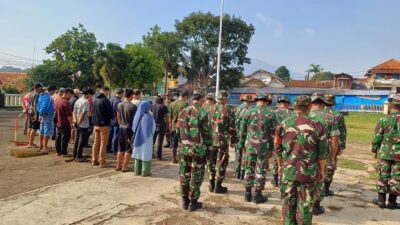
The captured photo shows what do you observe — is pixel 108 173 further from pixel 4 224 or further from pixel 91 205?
pixel 4 224

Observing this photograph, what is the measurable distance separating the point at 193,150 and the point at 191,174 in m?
0.41

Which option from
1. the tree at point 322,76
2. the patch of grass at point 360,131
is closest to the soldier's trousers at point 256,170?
the patch of grass at point 360,131

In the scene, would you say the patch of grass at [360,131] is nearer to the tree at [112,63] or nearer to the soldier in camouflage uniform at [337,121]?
the soldier in camouflage uniform at [337,121]

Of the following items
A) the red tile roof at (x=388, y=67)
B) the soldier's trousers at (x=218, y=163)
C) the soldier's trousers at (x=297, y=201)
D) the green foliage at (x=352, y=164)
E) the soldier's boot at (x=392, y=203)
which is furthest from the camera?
the red tile roof at (x=388, y=67)

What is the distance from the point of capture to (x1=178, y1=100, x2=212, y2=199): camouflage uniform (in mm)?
5305

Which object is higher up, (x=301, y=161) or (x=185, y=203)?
(x=301, y=161)

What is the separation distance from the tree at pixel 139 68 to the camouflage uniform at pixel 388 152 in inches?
1155

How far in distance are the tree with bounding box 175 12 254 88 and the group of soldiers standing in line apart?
36823 mm

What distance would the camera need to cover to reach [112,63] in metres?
32.1

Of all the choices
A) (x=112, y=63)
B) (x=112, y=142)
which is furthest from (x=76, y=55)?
(x=112, y=142)

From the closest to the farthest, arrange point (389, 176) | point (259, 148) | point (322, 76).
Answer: point (259, 148) → point (389, 176) → point (322, 76)

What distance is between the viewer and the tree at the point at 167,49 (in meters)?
43.8

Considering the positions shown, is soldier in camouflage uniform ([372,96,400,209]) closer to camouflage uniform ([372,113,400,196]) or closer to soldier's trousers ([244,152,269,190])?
camouflage uniform ([372,113,400,196])

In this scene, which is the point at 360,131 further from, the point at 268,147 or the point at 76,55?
the point at 76,55
